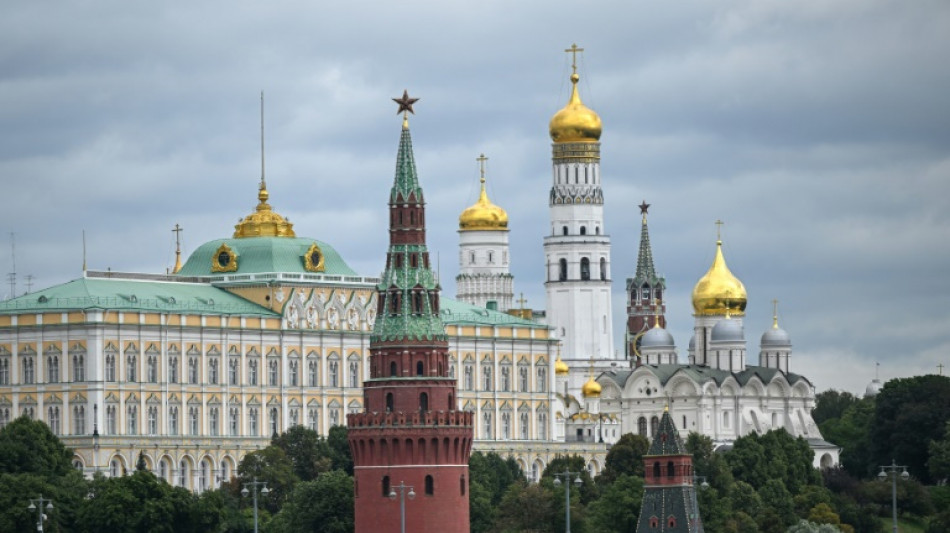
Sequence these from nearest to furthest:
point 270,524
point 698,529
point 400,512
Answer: point 400,512 < point 698,529 < point 270,524

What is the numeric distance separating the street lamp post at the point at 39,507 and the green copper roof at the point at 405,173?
2393cm

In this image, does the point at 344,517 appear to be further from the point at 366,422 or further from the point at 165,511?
the point at 366,422

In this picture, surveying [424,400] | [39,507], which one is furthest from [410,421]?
[39,507]

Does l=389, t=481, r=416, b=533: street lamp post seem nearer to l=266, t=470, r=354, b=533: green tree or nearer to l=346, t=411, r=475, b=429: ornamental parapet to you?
l=346, t=411, r=475, b=429: ornamental parapet

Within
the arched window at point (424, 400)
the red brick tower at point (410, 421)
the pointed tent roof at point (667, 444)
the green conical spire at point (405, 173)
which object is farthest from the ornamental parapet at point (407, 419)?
the pointed tent roof at point (667, 444)

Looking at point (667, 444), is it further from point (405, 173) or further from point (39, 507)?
point (39, 507)

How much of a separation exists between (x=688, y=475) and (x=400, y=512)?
24681 mm

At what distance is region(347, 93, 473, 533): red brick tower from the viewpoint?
168875 mm

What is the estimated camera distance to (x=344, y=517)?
193m

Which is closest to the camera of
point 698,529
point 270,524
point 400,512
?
point 400,512

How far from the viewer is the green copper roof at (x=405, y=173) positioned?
17475 cm

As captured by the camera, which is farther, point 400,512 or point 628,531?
point 628,531

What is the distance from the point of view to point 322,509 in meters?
193

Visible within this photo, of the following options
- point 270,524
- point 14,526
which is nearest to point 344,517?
point 270,524
